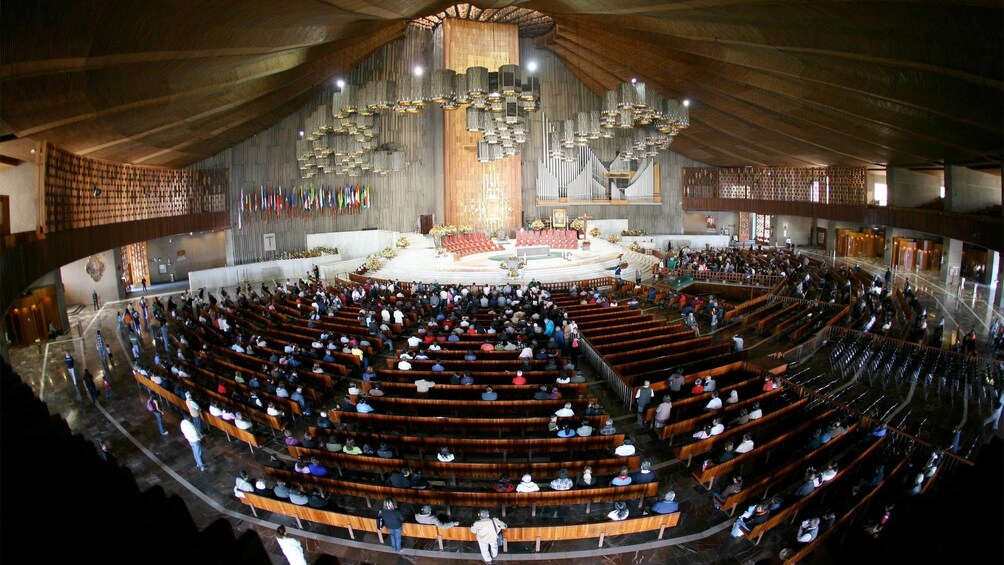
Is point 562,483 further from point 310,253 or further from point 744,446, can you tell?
point 310,253

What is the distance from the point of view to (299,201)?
1005 inches

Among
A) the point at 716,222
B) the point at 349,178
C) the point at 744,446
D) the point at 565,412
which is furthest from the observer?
the point at 716,222

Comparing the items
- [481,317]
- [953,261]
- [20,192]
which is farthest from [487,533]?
[953,261]

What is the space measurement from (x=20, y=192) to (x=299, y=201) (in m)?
13.9

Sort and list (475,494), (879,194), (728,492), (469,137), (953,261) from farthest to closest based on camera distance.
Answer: (469,137) → (879,194) → (953,261) → (728,492) → (475,494)

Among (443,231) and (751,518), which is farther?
(443,231)

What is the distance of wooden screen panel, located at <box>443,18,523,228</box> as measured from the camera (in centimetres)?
2528

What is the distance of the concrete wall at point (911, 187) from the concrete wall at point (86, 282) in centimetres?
3018

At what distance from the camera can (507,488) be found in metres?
6.54

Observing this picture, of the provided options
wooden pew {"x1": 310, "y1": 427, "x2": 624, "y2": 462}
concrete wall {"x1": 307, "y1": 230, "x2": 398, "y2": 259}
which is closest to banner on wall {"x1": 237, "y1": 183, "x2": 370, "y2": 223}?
concrete wall {"x1": 307, "y1": 230, "x2": 398, "y2": 259}

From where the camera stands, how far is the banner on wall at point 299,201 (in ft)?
81.2

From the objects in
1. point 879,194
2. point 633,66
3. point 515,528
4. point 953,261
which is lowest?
point 515,528

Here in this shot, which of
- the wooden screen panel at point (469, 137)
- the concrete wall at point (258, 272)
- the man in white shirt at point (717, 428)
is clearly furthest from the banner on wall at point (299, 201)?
the man in white shirt at point (717, 428)

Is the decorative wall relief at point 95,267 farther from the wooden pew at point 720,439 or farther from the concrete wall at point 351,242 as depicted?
the wooden pew at point 720,439
